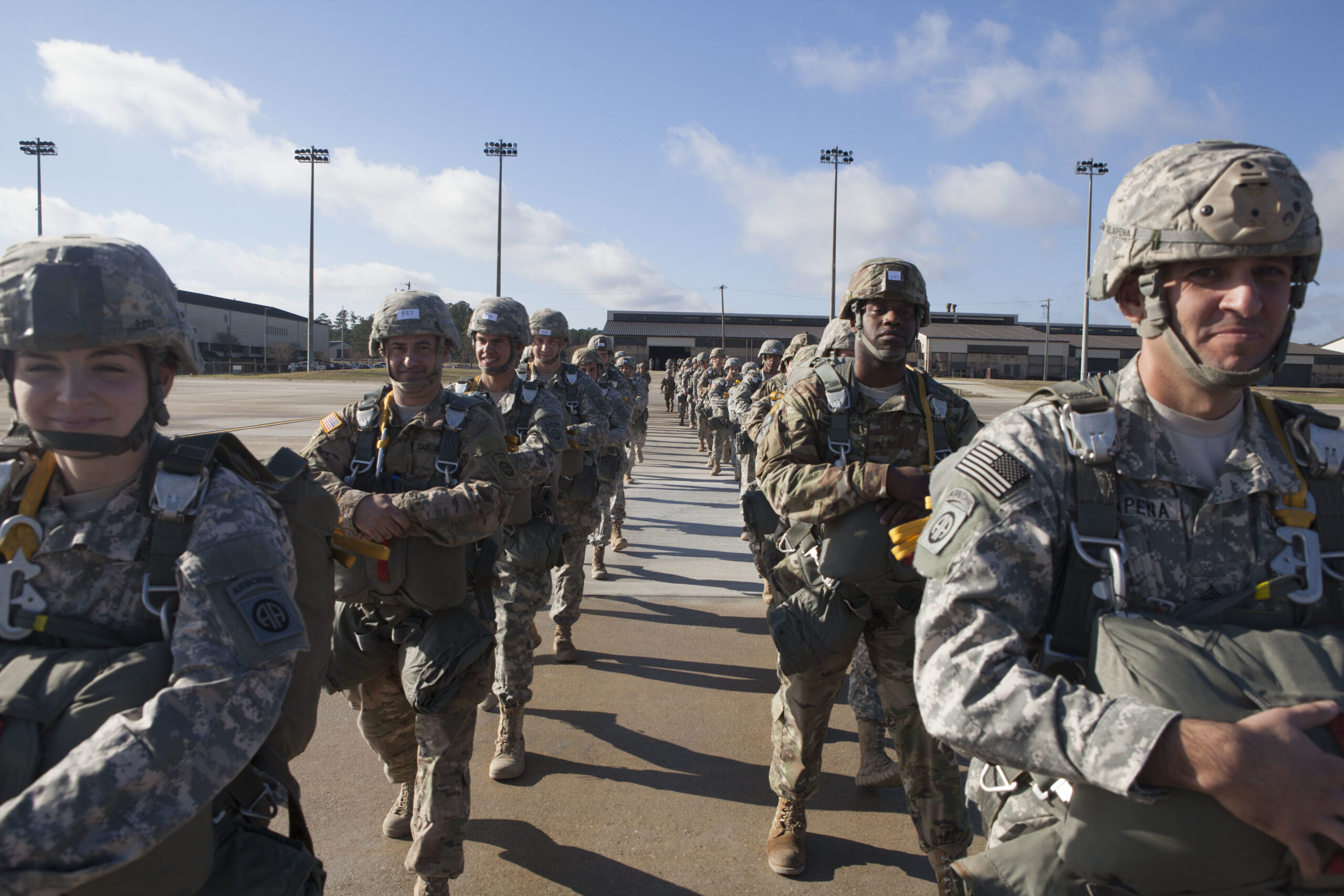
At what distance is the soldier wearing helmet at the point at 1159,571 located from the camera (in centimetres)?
140

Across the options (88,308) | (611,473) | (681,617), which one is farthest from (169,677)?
(611,473)

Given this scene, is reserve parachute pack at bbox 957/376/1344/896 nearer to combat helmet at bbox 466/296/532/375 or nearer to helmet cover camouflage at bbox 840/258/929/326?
helmet cover camouflage at bbox 840/258/929/326

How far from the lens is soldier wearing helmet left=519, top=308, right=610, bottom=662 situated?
5660mm

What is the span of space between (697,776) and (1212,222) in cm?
341

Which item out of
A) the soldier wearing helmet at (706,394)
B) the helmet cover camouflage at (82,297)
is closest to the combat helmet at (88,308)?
the helmet cover camouflage at (82,297)

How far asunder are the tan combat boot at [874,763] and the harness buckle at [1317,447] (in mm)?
2622

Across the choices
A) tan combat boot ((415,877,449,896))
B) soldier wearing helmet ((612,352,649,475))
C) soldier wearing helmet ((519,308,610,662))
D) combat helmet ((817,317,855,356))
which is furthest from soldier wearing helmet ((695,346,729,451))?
tan combat boot ((415,877,449,896))

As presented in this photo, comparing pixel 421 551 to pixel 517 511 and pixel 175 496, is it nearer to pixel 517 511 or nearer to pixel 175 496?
pixel 517 511

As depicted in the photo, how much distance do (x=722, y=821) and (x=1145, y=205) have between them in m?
3.07

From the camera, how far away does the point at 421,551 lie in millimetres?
3189

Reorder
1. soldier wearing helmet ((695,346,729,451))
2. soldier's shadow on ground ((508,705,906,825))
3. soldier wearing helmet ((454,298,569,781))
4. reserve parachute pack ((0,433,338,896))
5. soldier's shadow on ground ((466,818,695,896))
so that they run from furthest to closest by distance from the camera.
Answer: soldier wearing helmet ((695,346,729,451)), soldier wearing helmet ((454,298,569,781)), soldier's shadow on ground ((508,705,906,825)), soldier's shadow on ground ((466,818,695,896)), reserve parachute pack ((0,433,338,896))

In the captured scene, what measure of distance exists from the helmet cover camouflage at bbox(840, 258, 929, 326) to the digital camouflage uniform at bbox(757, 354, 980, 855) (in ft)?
1.17

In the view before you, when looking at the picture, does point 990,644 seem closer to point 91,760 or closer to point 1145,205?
point 1145,205

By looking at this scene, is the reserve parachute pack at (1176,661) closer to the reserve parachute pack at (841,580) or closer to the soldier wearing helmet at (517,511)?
the reserve parachute pack at (841,580)
